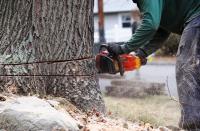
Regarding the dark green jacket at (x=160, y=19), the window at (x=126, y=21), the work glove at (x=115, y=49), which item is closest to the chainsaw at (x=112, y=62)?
the work glove at (x=115, y=49)

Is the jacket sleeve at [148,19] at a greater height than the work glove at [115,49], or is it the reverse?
the jacket sleeve at [148,19]

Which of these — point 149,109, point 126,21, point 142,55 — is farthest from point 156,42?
point 126,21

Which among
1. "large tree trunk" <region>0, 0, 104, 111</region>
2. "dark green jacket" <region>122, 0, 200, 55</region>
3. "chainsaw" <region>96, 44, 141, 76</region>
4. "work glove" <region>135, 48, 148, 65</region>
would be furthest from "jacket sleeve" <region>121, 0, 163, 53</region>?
"work glove" <region>135, 48, 148, 65</region>

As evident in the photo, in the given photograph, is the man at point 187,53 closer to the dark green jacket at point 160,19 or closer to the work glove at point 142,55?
the dark green jacket at point 160,19

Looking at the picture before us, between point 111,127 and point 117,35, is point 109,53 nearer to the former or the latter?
point 111,127

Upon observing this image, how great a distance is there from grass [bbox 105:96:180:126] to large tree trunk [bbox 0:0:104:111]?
83 centimetres

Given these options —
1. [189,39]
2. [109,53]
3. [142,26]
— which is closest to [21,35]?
[109,53]

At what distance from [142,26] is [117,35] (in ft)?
98.5

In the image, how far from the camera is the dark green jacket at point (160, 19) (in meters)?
4.42

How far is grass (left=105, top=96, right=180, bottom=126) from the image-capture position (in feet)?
19.5

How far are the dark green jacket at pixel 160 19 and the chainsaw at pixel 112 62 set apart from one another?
25 cm

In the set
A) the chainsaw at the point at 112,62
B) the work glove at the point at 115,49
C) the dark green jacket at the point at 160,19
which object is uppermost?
the dark green jacket at the point at 160,19

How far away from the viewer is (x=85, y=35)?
505 centimetres

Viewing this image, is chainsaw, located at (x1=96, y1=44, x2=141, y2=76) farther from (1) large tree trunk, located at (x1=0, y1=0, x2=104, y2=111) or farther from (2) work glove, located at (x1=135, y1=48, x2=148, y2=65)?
(2) work glove, located at (x1=135, y1=48, x2=148, y2=65)
